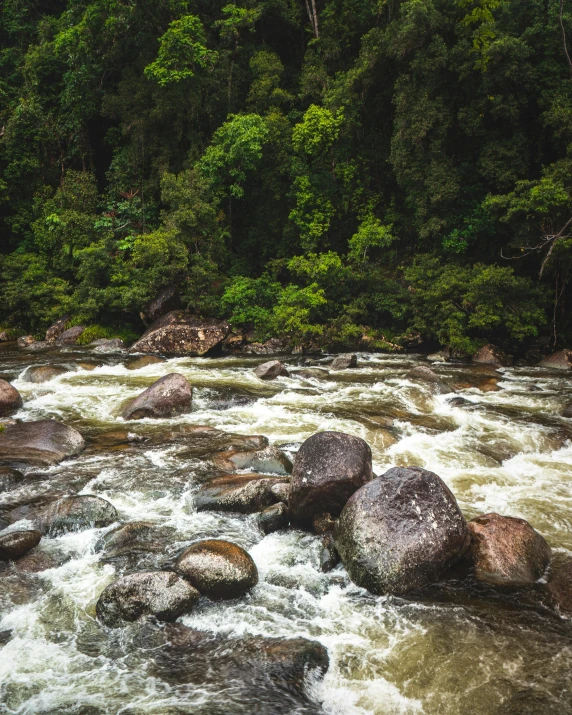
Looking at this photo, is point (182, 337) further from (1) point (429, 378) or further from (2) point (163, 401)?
(1) point (429, 378)

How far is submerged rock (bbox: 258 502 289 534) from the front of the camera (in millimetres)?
6035

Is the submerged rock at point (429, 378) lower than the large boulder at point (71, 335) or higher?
higher

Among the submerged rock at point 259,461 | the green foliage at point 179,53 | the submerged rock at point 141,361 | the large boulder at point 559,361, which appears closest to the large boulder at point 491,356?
the large boulder at point 559,361

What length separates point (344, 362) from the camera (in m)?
14.8

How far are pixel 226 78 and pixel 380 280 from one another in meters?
12.5

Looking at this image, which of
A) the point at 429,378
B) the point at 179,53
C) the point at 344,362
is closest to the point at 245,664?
the point at 429,378

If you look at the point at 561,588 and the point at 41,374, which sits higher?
the point at 561,588

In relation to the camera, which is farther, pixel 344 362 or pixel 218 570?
pixel 344 362

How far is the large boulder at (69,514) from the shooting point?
19.3ft

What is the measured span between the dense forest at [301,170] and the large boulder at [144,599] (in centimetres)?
1148

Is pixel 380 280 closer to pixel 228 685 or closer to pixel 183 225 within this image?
pixel 183 225

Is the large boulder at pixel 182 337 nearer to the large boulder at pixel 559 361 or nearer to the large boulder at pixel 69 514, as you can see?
the large boulder at pixel 559 361

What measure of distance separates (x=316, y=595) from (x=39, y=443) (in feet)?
18.2

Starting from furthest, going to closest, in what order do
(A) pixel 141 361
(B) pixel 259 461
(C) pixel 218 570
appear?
1. (A) pixel 141 361
2. (B) pixel 259 461
3. (C) pixel 218 570
